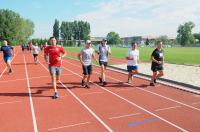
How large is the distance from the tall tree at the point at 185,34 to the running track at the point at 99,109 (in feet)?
398

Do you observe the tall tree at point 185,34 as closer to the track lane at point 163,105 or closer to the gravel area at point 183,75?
the gravel area at point 183,75

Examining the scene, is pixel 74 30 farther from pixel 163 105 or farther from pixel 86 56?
pixel 163 105

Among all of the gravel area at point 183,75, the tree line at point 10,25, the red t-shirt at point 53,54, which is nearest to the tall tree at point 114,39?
the tree line at point 10,25

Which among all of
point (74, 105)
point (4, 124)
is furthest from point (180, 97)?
point (4, 124)

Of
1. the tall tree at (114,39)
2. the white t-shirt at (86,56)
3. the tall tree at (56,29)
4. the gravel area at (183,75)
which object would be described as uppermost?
the tall tree at (56,29)

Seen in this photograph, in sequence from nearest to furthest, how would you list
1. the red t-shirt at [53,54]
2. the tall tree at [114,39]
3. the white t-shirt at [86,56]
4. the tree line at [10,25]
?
the red t-shirt at [53,54], the white t-shirt at [86,56], the tree line at [10,25], the tall tree at [114,39]

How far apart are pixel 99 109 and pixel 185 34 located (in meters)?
127

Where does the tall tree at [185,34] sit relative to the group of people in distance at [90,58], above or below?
above

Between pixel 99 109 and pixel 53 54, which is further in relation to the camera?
pixel 53 54

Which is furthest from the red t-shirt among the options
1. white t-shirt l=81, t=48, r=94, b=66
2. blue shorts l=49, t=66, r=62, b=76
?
white t-shirt l=81, t=48, r=94, b=66

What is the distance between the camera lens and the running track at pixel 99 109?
20.2ft

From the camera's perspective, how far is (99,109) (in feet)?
24.7

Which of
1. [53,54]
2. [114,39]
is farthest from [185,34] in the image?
[53,54]

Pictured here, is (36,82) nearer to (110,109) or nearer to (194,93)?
(110,109)
